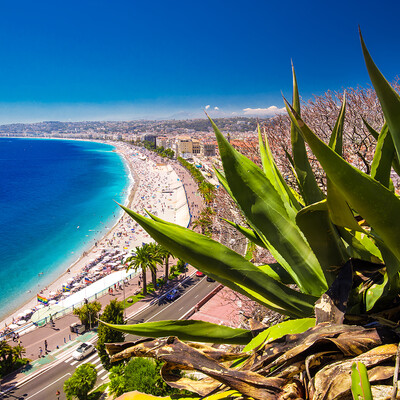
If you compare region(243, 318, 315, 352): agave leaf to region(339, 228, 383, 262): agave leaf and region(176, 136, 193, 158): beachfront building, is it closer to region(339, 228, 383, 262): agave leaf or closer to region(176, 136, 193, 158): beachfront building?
region(339, 228, 383, 262): agave leaf

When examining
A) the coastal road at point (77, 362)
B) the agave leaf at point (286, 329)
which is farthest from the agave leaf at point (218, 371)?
the coastal road at point (77, 362)

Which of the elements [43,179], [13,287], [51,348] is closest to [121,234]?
[13,287]

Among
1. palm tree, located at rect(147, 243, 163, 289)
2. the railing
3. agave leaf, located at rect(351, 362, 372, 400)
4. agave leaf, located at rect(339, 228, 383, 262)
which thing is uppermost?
agave leaf, located at rect(339, 228, 383, 262)

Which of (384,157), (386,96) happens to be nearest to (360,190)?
(386,96)

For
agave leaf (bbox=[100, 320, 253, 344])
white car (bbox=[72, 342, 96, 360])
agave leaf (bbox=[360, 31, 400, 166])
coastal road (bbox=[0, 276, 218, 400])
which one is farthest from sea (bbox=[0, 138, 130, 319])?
agave leaf (bbox=[360, 31, 400, 166])

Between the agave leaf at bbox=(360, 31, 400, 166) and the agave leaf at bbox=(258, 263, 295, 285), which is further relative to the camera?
the agave leaf at bbox=(258, 263, 295, 285)

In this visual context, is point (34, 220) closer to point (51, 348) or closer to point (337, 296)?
point (51, 348)

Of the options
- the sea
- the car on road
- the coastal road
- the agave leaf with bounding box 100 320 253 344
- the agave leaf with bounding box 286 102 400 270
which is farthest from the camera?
the sea
